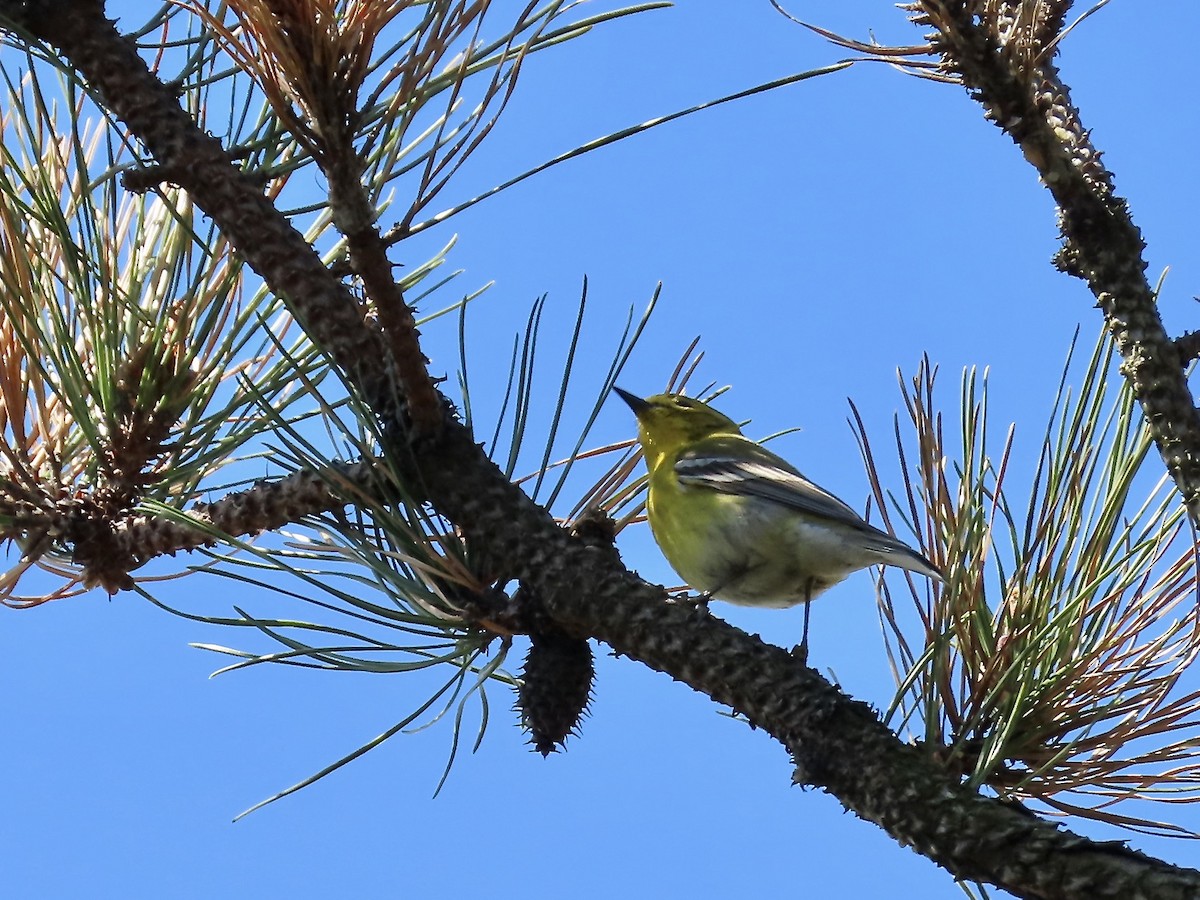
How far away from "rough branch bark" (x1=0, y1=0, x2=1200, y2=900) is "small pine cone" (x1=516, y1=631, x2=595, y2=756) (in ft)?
0.19

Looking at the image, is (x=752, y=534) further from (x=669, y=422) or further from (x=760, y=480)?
(x=669, y=422)

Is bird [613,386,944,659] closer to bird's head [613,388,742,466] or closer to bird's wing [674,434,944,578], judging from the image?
bird's wing [674,434,944,578]

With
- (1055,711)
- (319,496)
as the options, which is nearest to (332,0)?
(319,496)

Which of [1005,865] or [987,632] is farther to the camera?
[987,632]

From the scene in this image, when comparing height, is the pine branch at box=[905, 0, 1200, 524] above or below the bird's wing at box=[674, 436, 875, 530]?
below

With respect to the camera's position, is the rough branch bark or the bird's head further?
the bird's head

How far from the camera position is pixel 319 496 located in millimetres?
2162

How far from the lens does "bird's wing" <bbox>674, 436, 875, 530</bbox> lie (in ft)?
10.8

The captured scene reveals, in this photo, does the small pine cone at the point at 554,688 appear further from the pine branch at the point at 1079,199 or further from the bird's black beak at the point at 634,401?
the bird's black beak at the point at 634,401

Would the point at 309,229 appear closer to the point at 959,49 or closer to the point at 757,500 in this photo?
the point at 959,49

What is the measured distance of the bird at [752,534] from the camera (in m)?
3.06

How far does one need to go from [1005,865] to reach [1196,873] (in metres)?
0.22

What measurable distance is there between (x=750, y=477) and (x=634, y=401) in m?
0.73

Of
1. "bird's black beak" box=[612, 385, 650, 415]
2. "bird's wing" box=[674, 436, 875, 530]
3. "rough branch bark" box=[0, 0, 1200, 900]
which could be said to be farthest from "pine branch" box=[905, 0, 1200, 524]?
"bird's black beak" box=[612, 385, 650, 415]
